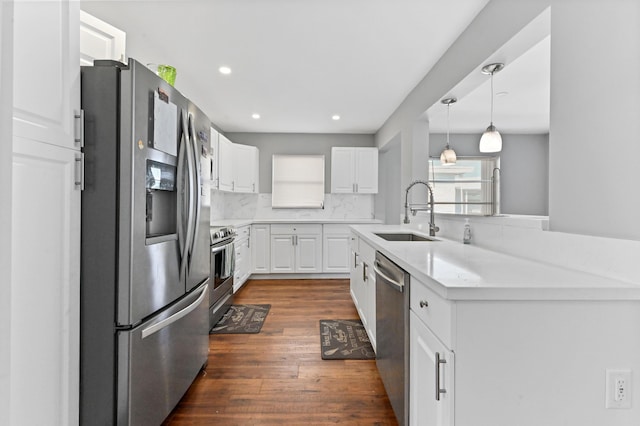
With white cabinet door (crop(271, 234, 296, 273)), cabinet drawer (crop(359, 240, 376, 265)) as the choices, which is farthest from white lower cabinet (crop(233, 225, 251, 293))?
cabinet drawer (crop(359, 240, 376, 265))

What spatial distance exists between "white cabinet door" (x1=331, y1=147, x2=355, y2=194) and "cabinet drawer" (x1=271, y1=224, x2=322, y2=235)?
2.56 feet

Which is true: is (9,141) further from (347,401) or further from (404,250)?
(347,401)

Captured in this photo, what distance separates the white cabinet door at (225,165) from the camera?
4.30 metres

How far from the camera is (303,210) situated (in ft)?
19.0

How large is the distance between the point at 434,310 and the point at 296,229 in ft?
13.4

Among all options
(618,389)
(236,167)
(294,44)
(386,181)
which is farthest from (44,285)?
(386,181)

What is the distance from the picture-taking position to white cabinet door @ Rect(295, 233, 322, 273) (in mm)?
5145

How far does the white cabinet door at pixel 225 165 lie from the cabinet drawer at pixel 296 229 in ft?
3.17

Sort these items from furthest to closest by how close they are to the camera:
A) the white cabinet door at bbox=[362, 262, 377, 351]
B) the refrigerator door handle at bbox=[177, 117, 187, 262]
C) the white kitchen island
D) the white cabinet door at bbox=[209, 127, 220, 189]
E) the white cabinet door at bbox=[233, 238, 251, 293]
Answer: the white cabinet door at bbox=[233, 238, 251, 293] < the white cabinet door at bbox=[209, 127, 220, 189] < the white cabinet door at bbox=[362, 262, 377, 351] < the refrigerator door handle at bbox=[177, 117, 187, 262] < the white kitchen island

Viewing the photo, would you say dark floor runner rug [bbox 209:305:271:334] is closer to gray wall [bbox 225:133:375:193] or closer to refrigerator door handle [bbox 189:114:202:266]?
refrigerator door handle [bbox 189:114:202:266]

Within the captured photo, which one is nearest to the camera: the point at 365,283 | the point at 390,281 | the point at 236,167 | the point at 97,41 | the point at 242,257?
the point at 97,41

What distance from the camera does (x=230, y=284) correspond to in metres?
3.68

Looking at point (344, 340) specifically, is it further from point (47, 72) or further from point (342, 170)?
point (342, 170)

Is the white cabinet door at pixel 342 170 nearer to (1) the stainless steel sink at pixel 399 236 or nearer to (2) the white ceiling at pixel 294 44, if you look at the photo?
(2) the white ceiling at pixel 294 44
